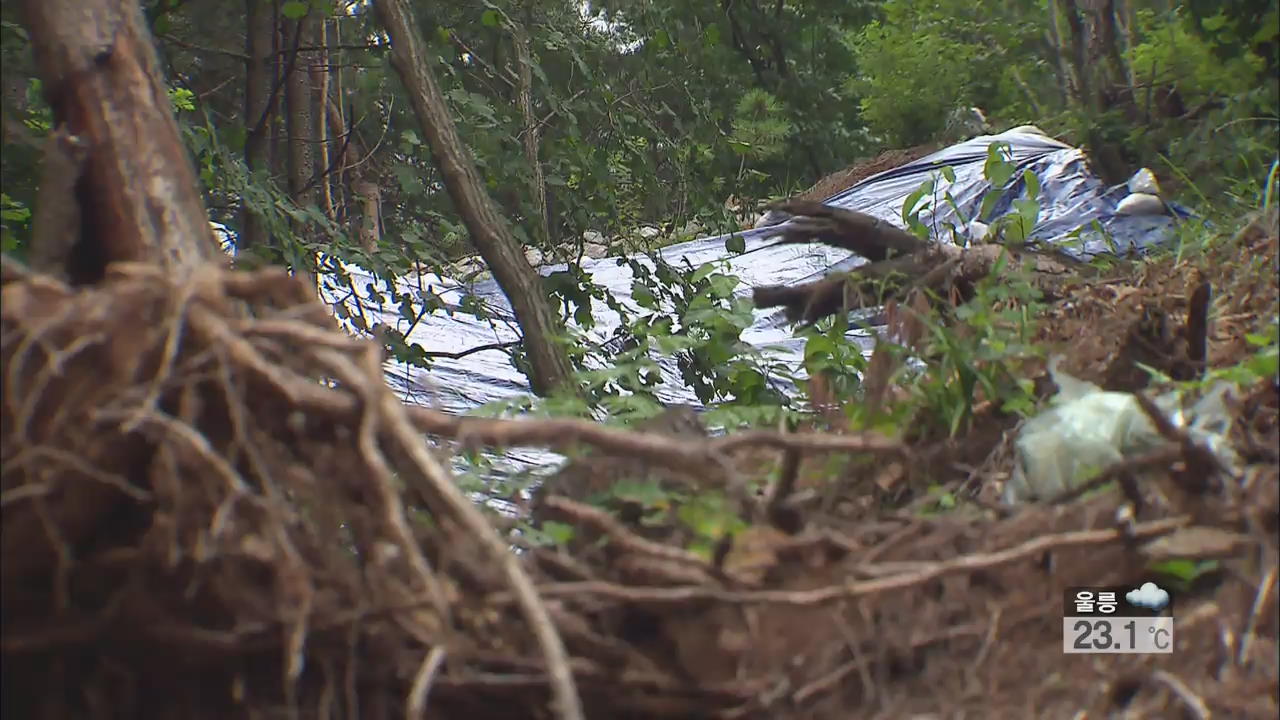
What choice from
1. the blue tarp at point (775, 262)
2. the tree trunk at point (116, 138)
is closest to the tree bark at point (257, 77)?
the blue tarp at point (775, 262)

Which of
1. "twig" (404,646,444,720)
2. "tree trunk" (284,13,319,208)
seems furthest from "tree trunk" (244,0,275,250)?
"twig" (404,646,444,720)

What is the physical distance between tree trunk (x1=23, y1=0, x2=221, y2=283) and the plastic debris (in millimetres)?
1262

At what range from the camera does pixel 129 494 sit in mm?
1425

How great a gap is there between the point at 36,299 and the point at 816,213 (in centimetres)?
186

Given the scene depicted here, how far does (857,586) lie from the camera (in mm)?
1429

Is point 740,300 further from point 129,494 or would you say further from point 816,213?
point 129,494

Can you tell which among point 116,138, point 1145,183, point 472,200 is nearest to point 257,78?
point 472,200

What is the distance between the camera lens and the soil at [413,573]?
53.4 inches

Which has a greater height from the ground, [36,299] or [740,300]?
[36,299]

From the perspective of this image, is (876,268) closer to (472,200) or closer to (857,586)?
(857,586)

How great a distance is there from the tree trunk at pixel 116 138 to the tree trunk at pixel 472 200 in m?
1.88

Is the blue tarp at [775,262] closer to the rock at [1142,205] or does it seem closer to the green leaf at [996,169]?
the rock at [1142,205]

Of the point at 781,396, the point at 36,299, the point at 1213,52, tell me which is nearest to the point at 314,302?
the point at 36,299
